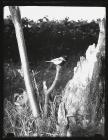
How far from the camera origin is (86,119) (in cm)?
249

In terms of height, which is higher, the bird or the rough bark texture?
the bird

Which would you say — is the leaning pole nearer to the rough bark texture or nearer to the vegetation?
the vegetation

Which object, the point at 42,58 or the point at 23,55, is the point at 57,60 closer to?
the point at 42,58

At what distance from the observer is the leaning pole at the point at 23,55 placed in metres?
2.50

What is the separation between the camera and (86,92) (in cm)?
254

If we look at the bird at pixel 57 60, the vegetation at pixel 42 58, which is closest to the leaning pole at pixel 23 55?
the vegetation at pixel 42 58

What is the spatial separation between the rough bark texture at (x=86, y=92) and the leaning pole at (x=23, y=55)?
0.19m

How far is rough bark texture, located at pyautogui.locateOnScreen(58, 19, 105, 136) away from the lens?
250 cm

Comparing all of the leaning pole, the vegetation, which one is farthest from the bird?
the leaning pole

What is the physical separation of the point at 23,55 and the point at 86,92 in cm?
53

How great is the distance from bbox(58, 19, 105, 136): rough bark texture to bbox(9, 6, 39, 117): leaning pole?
0.63 ft

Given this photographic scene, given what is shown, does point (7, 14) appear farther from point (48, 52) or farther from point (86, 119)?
point (86, 119)

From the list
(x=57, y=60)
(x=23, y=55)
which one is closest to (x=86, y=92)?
(x=57, y=60)
